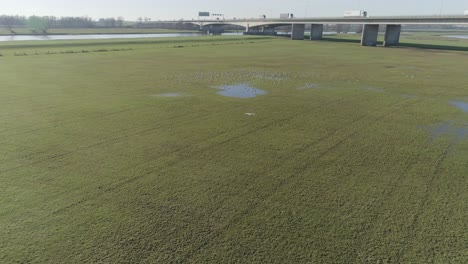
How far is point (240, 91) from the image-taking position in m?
23.2

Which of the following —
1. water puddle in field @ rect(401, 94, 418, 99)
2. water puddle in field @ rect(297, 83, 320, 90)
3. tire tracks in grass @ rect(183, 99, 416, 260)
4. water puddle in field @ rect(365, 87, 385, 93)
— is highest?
water puddle in field @ rect(297, 83, 320, 90)

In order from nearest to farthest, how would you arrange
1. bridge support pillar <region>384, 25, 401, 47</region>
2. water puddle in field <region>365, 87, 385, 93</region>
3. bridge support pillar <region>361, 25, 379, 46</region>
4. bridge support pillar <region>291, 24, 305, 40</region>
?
water puddle in field <region>365, 87, 385, 93</region> < bridge support pillar <region>384, 25, 401, 47</region> < bridge support pillar <region>361, 25, 379, 46</region> < bridge support pillar <region>291, 24, 305, 40</region>

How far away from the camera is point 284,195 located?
9.11m

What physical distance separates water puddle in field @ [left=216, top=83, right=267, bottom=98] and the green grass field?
4.79ft

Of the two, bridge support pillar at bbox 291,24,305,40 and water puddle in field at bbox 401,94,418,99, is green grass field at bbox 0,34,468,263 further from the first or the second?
bridge support pillar at bbox 291,24,305,40

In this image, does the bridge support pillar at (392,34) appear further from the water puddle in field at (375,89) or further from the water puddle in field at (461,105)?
the water puddle in field at (461,105)

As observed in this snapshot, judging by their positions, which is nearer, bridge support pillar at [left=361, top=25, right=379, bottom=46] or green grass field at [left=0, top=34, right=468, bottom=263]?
green grass field at [left=0, top=34, right=468, bottom=263]

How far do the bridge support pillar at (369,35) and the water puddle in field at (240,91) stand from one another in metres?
65.9

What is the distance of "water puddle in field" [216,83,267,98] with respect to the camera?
21.9 meters

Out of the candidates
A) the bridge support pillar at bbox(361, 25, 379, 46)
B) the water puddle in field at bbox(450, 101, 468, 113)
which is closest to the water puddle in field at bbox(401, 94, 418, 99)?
the water puddle in field at bbox(450, 101, 468, 113)

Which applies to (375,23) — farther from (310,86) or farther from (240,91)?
(240,91)

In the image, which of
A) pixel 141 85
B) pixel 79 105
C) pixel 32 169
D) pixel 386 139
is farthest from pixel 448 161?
pixel 141 85

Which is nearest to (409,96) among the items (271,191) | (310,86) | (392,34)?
(310,86)

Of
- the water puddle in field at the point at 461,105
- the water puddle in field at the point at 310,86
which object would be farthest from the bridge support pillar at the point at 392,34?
the water puddle in field at the point at 461,105
